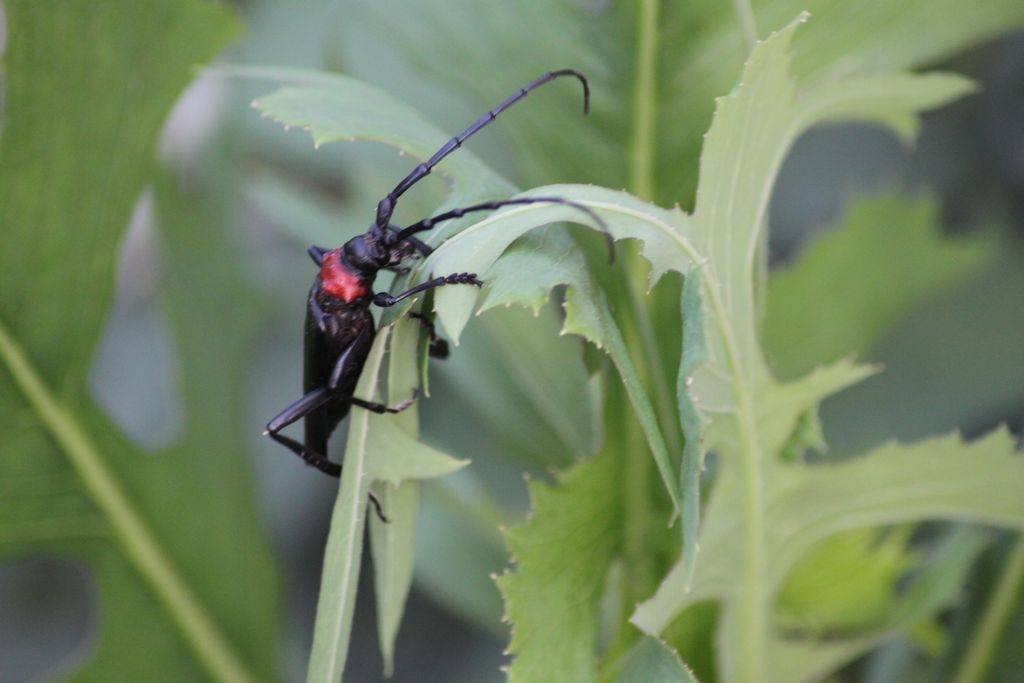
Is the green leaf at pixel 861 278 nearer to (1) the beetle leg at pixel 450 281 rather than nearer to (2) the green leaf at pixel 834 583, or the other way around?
(2) the green leaf at pixel 834 583

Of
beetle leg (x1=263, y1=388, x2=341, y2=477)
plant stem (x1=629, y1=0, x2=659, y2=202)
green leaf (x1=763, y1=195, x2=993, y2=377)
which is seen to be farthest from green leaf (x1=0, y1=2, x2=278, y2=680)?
green leaf (x1=763, y1=195, x2=993, y2=377)

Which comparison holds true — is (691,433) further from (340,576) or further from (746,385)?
(340,576)

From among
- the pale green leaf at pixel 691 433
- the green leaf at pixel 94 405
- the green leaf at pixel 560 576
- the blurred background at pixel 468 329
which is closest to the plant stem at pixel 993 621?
the blurred background at pixel 468 329

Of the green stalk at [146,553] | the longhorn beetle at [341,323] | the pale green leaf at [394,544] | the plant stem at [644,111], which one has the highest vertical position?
the plant stem at [644,111]

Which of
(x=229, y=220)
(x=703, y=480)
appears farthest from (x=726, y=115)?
(x=229, y=220)

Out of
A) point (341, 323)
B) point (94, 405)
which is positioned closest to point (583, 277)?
point (341, 323)
